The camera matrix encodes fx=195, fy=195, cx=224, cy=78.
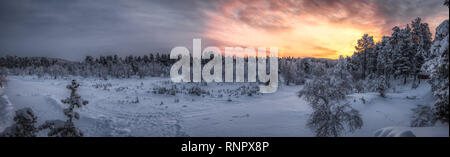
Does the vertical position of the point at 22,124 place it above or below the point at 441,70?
below

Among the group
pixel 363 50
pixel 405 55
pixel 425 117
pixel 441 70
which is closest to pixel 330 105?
pixel 425 117

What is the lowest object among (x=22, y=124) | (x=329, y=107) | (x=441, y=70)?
(x=22, y=124)

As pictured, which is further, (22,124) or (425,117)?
(425,117)

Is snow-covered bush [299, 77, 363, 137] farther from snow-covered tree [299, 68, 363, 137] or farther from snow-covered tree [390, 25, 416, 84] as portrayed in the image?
snow-covered tree [390, 25, 416, 84]

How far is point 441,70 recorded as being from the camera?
16.2 feet

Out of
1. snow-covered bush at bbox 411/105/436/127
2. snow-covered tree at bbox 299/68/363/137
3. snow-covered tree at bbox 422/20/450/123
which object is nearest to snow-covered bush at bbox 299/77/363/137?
snow-covered tree at bbox 299/68/363/137

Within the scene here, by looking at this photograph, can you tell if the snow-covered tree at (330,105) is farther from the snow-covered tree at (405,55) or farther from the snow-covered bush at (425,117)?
the snow-covered tree at (405,55)

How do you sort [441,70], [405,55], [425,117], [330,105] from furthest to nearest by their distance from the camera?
[405,55] → [330,105] → [425,117] → [441,70]

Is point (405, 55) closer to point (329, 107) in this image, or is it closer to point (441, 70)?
point (329, 107)
